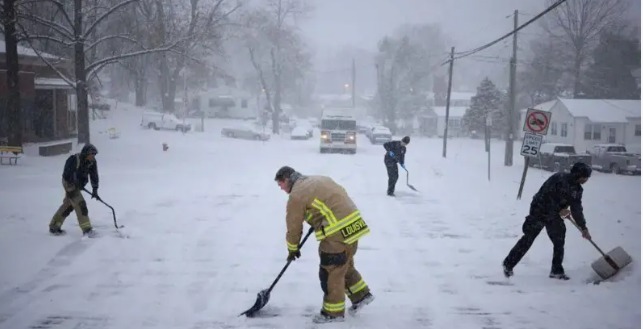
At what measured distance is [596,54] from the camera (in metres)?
45.4

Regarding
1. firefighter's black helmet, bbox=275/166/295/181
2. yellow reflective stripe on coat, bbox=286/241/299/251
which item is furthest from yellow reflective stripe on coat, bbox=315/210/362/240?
firefighter's black helmet, bbox=275/166/295/181

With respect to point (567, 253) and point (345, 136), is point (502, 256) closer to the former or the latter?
point (567, 253)

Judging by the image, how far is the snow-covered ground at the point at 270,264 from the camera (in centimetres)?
614

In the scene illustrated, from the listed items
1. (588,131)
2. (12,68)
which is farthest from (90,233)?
(588,131)

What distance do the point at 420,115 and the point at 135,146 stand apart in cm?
4317

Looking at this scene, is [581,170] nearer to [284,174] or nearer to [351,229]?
[351,229]

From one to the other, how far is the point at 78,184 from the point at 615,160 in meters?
26.5

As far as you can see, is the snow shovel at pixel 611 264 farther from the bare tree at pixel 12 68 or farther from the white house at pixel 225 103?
the white house at pixel 225 103

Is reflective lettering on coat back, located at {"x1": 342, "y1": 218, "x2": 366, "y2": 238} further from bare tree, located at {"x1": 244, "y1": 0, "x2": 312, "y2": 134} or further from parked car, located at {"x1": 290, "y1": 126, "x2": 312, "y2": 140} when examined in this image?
bare tree, located at {"x1": 244, "y1": 0, "x2": 312, "y2": 134}

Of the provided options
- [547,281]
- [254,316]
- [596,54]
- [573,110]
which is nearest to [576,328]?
[547,281]

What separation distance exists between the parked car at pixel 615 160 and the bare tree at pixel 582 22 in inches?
416

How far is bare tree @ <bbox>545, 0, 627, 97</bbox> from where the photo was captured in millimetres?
37031

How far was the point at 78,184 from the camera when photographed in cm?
903

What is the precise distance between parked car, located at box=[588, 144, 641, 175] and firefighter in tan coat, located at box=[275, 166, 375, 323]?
2571 centimetres
